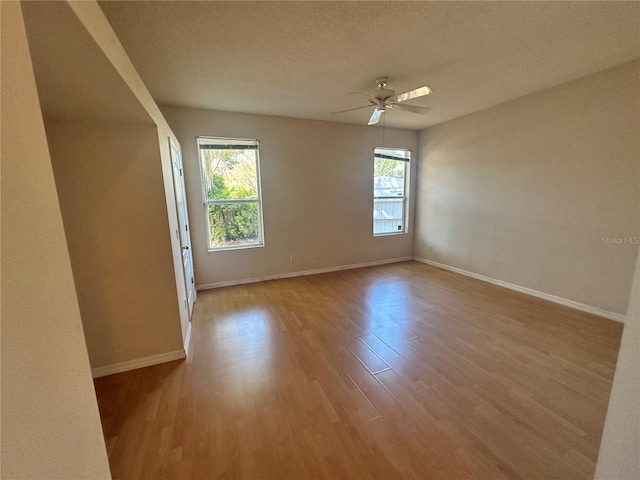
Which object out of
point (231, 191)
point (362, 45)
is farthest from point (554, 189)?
point (231, 191)

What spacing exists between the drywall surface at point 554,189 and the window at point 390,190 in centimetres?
85

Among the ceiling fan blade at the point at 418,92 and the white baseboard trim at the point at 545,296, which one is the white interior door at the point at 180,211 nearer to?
the ceiling fan blade at the point at 418,92

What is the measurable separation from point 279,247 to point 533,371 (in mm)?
3494

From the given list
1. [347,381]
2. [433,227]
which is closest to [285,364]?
[347,381]

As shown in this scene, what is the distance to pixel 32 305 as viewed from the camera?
70 centimetres

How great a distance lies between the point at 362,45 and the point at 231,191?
2.74 meters

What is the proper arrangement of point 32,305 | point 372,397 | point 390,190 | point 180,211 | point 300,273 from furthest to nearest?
point 390,190, point 300,273, point 180,211, point 372,397, point 32,305

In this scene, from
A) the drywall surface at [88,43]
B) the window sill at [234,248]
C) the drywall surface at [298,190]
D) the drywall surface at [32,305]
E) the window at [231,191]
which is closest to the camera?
the drywall surface at [32,305]

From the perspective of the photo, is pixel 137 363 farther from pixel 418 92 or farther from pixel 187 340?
pixel 418 92

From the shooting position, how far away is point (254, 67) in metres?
2.48

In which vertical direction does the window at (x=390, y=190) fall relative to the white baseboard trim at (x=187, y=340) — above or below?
above

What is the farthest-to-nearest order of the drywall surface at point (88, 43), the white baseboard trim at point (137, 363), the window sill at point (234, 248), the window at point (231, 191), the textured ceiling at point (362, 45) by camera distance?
the window sill at point (234, 248), the window at point (231, 191), the white baseboard trim at point (137, 363), the textured ceiling at point (362, 45), the drywall surface at point (88, 43)

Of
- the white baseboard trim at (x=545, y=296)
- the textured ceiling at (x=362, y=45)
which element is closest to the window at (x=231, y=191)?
the textured ceiling at (x=362, y=45)

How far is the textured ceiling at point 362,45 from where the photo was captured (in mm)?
1757
